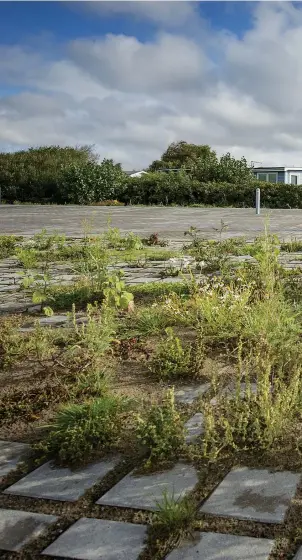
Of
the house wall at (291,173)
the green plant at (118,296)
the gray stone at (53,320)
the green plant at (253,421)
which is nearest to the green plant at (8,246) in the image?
the gray stone at (53,320)

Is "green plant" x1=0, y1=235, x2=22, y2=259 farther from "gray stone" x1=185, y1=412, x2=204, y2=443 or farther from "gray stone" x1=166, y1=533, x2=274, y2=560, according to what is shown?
"gray stone" x1=166, y1=533, x2=274, y2=560

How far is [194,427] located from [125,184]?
111ft

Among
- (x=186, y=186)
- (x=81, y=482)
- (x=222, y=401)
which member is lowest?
(x=81, y=482)

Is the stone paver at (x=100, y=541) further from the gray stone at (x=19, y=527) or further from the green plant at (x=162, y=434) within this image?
the green plant at (x=162, y=434)

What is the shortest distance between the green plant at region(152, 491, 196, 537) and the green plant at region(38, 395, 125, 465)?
0.69 metres

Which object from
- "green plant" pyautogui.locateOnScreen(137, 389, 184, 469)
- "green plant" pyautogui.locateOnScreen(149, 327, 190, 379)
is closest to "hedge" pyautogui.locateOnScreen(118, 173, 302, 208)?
"green plant" pyautogui.locateOnScreen(149, 327, 190, 379)

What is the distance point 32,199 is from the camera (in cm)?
3812

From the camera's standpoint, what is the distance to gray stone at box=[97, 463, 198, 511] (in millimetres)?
2775

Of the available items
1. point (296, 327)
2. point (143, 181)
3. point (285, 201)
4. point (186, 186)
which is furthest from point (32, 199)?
point (296, 327)

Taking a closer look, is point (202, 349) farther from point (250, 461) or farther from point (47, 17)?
point (47, 17)

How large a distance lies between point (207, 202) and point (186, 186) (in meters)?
1.36

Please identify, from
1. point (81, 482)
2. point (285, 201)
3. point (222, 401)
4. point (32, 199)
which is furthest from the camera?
point (32, 199)

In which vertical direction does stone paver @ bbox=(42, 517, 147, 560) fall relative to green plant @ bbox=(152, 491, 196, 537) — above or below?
below

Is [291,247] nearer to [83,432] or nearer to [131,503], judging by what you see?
[83,432]
